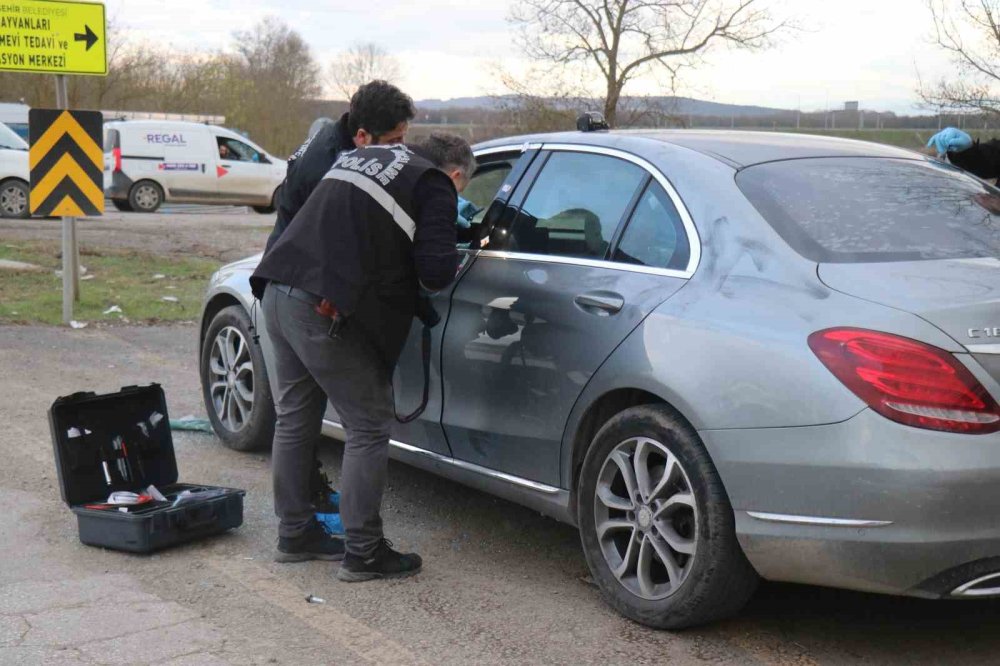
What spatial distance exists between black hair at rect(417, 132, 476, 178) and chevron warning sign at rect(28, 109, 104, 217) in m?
5.82

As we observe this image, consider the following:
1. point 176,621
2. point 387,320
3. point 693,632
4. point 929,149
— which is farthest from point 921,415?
point 929,149

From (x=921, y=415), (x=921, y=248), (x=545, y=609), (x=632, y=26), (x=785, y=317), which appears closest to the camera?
(x=921, y=415)

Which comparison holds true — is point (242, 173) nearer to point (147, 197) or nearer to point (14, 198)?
point (147, 197)

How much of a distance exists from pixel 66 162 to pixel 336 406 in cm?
617

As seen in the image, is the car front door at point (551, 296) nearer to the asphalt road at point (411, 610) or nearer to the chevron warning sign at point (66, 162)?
the asphalt road at point (411, 610)

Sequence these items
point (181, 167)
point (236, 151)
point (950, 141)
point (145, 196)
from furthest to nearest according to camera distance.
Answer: point (236, 151) < point (181, 167) < point (145, 196) < point (950, 141)

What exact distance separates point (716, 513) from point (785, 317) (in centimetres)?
63

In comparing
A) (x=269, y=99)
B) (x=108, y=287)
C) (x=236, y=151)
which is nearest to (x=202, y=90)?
(x=269, y=99)

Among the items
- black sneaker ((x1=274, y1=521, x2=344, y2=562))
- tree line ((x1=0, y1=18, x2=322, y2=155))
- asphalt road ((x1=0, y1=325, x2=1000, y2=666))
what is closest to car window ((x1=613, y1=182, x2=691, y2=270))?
asphalt road ((x1=0, y1=325, x2=1000, y2=666))

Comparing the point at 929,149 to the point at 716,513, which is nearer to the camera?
the point at 716,513

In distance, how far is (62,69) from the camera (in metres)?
10.0

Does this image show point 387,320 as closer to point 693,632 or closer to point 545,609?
point 545,609

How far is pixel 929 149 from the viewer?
594 cm

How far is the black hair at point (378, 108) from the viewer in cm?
477
